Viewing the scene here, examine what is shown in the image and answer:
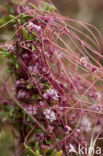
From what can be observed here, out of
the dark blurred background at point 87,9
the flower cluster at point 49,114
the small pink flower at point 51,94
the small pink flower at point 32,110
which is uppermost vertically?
the dark blurred background at point 87,9

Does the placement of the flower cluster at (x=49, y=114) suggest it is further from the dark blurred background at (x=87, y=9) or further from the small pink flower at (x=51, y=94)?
the dark blurred background at (x=87, y=9)

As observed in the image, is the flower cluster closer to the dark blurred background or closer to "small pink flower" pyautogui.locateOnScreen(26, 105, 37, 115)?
"small pink flower" pyautogui.locateOnScreen(26, 105, 37, 115)

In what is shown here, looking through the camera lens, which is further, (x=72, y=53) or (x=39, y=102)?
(x=72, y=53)

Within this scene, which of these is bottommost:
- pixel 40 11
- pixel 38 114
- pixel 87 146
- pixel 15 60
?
pixel 87 146

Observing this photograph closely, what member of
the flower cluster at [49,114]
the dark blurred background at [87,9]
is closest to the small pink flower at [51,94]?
the flower cluster at [49,114]

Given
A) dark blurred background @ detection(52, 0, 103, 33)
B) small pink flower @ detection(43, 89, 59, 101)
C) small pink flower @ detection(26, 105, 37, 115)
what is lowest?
small pink flower @ detection(26, 105, 37, 115)

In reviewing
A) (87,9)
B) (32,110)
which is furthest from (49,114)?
(87,9)

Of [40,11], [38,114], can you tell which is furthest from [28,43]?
[38,114]

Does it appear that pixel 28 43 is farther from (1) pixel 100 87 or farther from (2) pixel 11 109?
(1) pixel 100 87

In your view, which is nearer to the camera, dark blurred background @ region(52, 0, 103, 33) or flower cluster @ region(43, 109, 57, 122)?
flower cluster @ region(43, 109, 57, 122)

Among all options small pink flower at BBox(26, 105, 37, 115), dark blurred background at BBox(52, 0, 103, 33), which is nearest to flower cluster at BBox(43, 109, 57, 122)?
small pink flower at BBox(26, 105, 37, 115)

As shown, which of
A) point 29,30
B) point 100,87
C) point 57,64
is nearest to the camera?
point 29,30
